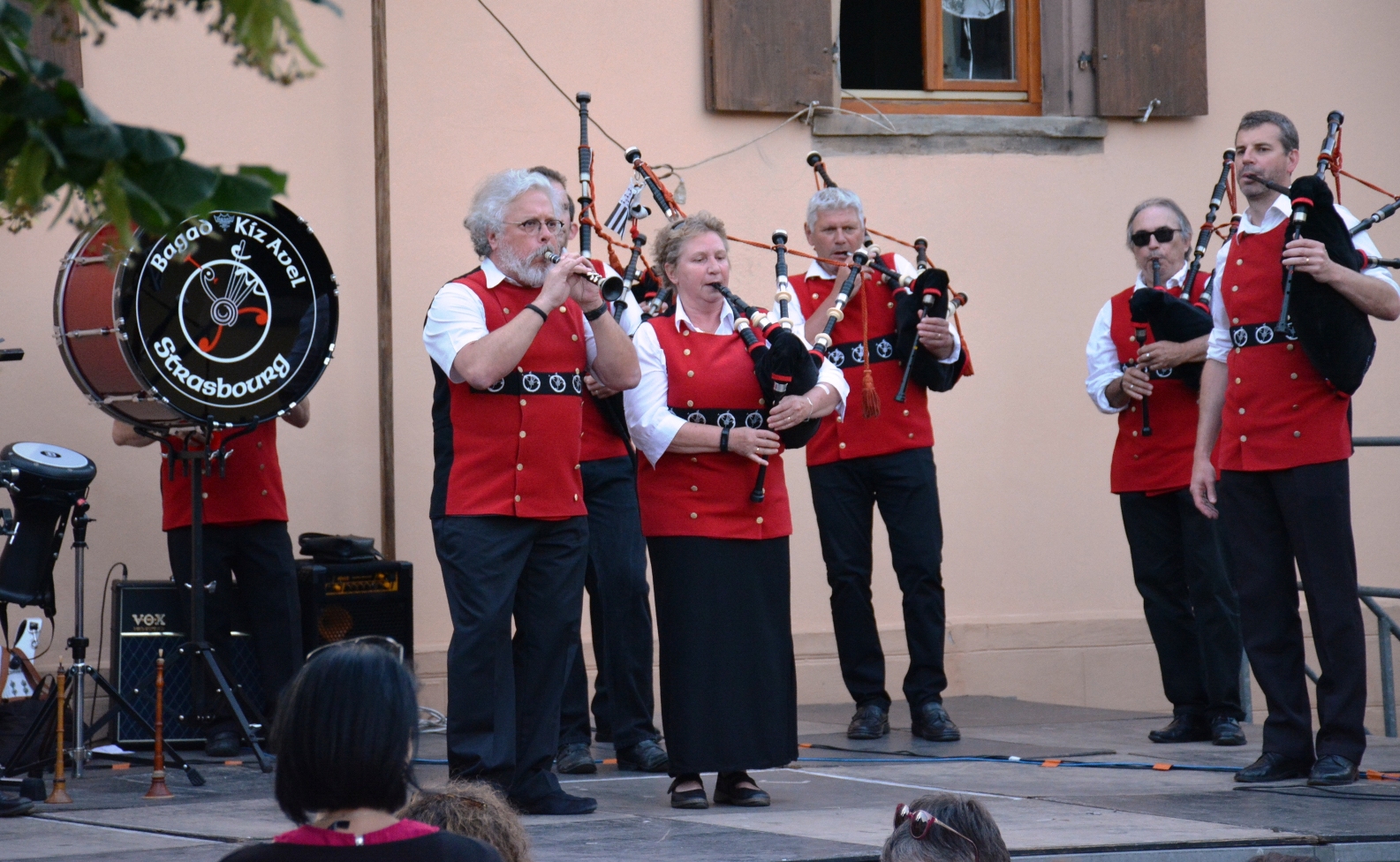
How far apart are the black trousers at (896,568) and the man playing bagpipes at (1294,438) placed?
114 centimetres

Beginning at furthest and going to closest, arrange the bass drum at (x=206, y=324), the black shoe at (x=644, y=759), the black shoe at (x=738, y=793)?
the black shoe at (x=644, y=759), the bass drum at (x=206, y=324), the black shoe at (x=738, y=793)

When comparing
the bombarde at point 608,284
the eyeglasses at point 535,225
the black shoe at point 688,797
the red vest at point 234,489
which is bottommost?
the black shoe at point 688,797

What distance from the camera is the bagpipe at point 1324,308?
185 inches

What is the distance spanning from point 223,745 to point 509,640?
1.79 metres

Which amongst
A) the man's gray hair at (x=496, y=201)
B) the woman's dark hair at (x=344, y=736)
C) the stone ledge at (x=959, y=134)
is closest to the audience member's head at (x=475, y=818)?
the woman's dark hair at (x=344, y=736)

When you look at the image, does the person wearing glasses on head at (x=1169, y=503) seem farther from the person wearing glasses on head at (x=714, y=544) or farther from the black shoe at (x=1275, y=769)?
the person wearing glasses on head at (x=714, y=544)

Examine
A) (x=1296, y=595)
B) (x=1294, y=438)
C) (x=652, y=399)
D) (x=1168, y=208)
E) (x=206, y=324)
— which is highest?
(x=1168, y=208)

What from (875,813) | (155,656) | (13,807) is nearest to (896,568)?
(875,813)

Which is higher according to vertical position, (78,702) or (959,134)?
(959,134)

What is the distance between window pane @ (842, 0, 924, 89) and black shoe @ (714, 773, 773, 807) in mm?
4090

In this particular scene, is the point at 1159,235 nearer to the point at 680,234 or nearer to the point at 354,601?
the point at 680,234

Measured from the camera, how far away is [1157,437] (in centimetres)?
586

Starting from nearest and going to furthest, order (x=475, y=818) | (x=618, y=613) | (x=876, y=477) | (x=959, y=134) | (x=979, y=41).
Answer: (x=475, y=818)
(x=618, y=613)
(x=876, y=477)
(x=959, y=134)
(x=979, y=41)

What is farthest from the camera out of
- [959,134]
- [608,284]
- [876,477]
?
[959,134]
